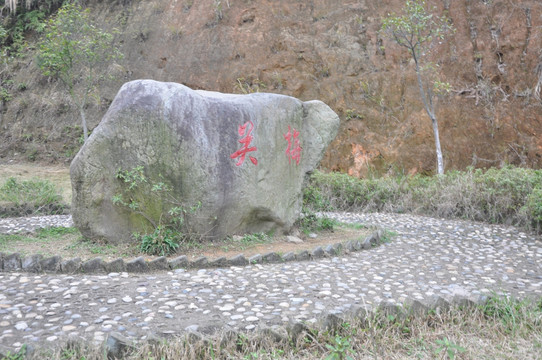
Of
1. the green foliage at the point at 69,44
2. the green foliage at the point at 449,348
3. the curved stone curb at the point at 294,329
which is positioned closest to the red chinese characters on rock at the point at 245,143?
the curved stone curb at the point at 294,329

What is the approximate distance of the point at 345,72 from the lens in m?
15.5

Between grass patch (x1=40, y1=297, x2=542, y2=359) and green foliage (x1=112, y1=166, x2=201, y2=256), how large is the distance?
2.95 m

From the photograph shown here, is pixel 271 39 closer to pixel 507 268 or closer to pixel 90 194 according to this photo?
pixel 90 194

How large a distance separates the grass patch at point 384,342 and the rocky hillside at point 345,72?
34.6 ft

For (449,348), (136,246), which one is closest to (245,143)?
(136,246)

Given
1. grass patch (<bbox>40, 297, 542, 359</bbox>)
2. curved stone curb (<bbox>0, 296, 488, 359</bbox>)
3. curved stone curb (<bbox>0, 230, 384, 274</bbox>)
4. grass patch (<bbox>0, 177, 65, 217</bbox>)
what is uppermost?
curved stone curb (<bbox>0, 296, 488, 359</bbox>)

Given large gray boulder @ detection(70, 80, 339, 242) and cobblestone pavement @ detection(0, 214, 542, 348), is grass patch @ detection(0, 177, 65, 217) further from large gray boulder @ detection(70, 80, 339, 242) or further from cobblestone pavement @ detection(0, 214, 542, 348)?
cobblestone pavement @ detection(0, 214, 542, 348)

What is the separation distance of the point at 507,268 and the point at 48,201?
30.9 feet

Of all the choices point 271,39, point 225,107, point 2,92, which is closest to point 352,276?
point 225,107

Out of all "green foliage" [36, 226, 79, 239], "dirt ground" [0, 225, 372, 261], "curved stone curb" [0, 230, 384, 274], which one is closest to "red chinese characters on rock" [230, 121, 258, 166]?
"dirt ground" [0, 225, 372, 261]

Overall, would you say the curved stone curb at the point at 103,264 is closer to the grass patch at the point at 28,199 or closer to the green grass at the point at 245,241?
the green grass at the point at 245,241

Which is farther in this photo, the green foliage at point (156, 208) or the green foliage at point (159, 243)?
the green foliage at point (156, 208)

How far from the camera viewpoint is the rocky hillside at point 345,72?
1374 centimetres

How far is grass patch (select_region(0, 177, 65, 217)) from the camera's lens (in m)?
9.99
